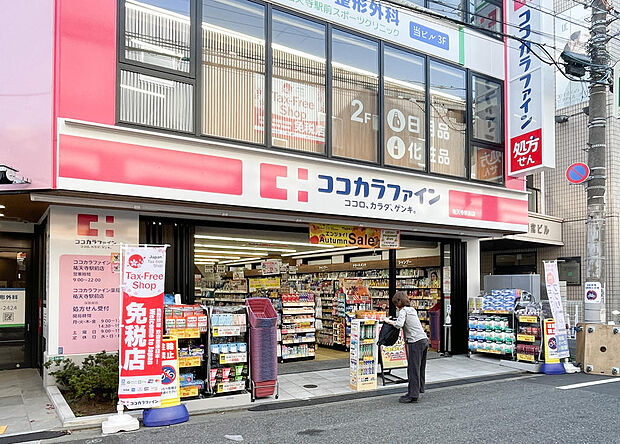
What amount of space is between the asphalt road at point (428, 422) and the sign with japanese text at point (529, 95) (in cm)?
545

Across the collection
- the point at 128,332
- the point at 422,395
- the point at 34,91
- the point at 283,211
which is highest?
the point at 34,91

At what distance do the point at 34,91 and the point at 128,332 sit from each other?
4.00 meters

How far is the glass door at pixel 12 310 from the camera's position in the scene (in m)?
10.7

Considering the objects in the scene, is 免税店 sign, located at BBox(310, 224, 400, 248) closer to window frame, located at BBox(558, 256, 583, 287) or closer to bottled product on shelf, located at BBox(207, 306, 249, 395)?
bottled product on shelf, located at BBox(207, 306, 249, 395)

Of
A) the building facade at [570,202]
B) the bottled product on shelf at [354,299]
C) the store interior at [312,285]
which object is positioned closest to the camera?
the store interior at [312,285]

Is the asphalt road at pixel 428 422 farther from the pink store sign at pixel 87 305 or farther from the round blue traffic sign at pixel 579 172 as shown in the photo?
the round blue traffic sign at pixel 579 172

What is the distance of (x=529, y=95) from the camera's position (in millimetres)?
12070

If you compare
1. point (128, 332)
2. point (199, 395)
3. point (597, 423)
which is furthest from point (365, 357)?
point (128, 332)

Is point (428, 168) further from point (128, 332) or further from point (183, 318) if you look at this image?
point (128, 332)

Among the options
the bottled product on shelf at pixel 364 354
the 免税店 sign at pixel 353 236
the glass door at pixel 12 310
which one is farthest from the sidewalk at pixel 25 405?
the 免税店 sign at pixel 353 236

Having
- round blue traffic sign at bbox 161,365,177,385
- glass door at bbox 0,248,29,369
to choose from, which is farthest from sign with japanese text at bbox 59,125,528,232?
glass door at bbox 0,248,29,369

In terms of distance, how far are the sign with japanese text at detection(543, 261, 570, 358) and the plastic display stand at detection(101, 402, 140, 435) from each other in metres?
8.82

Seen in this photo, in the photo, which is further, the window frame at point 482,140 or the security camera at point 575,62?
the window frame at point 482,140

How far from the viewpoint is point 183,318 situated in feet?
26.3
